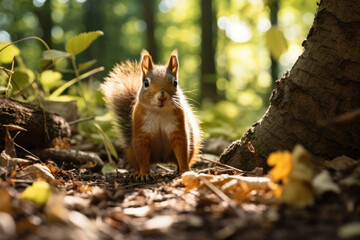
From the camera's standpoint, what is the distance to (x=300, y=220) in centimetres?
101

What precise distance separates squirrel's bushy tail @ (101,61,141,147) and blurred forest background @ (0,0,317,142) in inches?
10.5

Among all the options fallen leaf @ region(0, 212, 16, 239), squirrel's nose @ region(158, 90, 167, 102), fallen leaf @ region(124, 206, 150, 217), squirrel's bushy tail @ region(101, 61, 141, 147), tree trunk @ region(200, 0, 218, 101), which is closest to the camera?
fallen leaf @ region(0, 212, 16, 239)

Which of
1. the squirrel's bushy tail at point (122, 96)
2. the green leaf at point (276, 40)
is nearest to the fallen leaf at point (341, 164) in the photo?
the green leaf at point (276, 40)

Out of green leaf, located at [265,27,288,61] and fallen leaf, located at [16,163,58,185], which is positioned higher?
green leaf, located at [265,27,288,61]

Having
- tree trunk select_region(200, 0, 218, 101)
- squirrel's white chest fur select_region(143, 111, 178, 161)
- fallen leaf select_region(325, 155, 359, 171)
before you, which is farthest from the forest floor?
tree trunk select_region(200, 0, 218, 101)

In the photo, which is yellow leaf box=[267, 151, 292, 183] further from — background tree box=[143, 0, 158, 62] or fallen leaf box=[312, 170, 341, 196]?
background tree box=[143, 0, 158, 62]

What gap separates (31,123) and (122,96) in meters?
0.73

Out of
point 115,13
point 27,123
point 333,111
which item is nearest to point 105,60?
point 115,13

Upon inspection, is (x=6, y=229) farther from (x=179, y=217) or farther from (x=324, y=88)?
(x=324, y=88)

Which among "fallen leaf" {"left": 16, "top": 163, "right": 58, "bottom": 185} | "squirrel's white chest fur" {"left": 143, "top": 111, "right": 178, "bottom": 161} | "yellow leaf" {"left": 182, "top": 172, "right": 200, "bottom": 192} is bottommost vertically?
"fallen leaf" {"left": 16, "top": 163, "right": 58, "bottom": 185}

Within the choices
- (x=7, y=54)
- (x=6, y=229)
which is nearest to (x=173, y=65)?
(x=7, y=54)

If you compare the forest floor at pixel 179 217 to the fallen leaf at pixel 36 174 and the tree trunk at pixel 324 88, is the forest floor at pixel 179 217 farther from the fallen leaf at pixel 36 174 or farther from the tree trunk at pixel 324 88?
the tree trunk at pixel 324 88

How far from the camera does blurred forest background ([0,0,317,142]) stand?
305 centimetres

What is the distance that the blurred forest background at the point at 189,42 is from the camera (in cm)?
305
